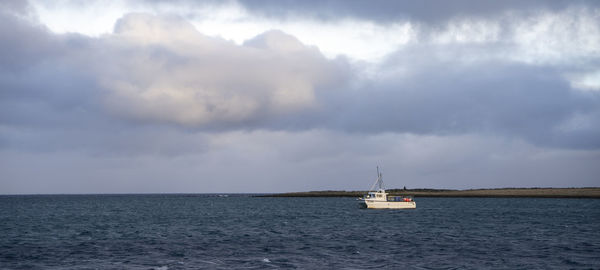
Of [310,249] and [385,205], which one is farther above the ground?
[385,205]

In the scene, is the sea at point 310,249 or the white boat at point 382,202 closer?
the sea at point 310,249

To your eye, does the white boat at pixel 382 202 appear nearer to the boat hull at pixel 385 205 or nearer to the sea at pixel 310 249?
the boat hull at pixel 385 205

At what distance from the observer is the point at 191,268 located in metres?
31.9

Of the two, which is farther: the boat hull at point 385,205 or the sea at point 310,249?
the boat hull at point 385,205

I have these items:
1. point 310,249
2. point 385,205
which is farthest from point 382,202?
point 310,249

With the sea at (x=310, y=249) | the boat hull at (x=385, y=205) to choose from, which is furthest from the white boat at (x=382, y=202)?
the sea at (x=310, y=249)

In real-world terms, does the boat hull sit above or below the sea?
above

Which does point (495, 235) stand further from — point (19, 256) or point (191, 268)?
point (19, 256)

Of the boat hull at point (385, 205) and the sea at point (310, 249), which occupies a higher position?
the boat hull at point (385, 205)

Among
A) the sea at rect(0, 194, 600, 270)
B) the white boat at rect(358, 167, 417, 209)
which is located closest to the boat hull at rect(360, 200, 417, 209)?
the white boat at rect(358, 167, 417, 209)

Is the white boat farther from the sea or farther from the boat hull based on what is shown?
the sea

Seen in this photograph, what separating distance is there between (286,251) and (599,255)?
24598mm

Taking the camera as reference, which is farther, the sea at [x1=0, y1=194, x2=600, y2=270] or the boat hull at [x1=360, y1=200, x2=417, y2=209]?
the boat hull at [x1=360, y1=200, x2=417, y2=209]

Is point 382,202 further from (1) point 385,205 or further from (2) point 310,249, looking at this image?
(2) point 310,249
